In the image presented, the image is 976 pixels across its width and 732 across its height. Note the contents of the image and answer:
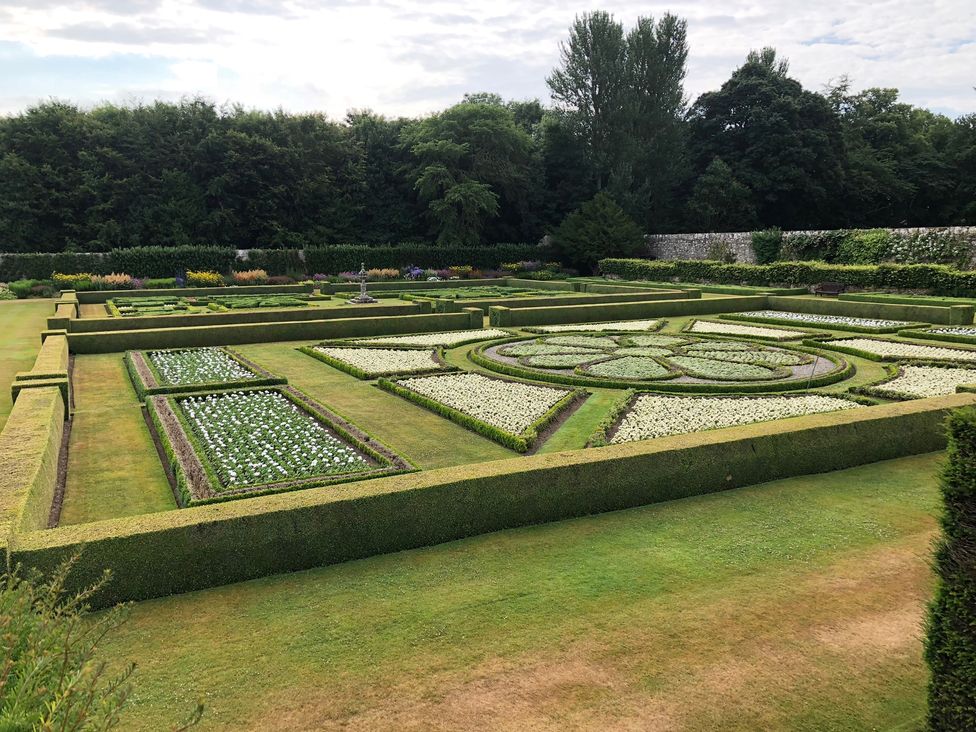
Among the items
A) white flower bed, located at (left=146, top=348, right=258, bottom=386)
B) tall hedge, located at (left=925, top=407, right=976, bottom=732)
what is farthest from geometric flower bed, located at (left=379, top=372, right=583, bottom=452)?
tall hedge, located at (left=925, top=407, right=976, bottom=732)

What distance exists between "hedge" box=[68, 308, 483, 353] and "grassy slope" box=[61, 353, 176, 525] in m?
4.12

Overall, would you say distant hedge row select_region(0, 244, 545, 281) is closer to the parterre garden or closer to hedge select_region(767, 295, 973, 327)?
the parterre garden

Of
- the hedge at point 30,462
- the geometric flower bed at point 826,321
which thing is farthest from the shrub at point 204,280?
the hedge at point 30,462

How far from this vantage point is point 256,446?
26.9 feet

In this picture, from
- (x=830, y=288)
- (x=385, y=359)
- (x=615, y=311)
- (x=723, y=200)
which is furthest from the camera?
(x=723, y=200)

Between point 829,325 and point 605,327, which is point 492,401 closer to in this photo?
point 605,327

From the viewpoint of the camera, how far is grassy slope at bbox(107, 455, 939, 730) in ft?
12.4

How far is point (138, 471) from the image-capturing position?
7.62 meters

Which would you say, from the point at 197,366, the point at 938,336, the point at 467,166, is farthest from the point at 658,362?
the point at 467,166

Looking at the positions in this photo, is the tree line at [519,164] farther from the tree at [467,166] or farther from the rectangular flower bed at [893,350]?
the rectangular flower bed at [893,350]

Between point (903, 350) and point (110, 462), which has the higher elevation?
point (903, 350)

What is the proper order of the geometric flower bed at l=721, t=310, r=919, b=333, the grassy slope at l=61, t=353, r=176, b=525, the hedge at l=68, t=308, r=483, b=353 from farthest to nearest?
the geometric flower bed at l=721, t=310, r=919, b=333 → the hedge at l=68, t=308, r=483, b=353 → the grassy slope at l=61, t=353, r=176, b=525

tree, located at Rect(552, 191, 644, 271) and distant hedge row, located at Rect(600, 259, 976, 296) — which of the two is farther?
tree, located at Rect(552, 191, 644, 271)

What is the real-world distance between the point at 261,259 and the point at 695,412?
111ft
